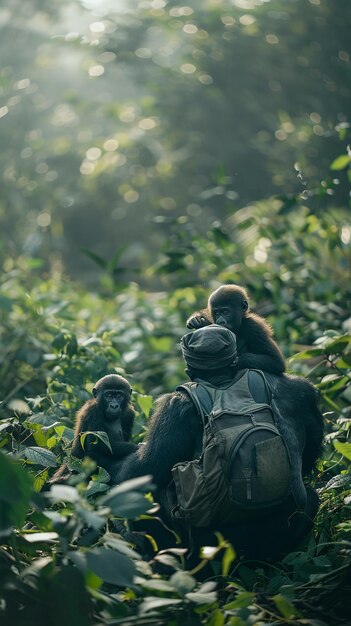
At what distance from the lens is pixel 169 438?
360 cm

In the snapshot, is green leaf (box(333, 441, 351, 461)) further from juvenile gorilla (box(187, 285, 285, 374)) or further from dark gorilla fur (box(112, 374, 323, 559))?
juvenile gorilla (box(187, 285, 285, 374))

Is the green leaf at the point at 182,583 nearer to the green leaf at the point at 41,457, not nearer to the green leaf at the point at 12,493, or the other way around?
the green leaf at the point at 12,493

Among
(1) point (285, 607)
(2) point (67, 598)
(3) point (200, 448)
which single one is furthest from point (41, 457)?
(1) point (285, 607)

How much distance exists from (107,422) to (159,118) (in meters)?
8.93

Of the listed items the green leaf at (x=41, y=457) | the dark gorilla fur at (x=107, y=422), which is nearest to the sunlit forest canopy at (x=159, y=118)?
the dark gorilla fur at (x=107, y=422)

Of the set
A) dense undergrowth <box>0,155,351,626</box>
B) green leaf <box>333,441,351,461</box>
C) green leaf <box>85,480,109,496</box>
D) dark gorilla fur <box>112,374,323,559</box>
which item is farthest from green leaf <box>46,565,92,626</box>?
green leaf <box>333,441,351,461</box>

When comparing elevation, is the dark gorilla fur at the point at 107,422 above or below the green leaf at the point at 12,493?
below

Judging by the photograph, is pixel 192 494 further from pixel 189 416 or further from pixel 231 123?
pixel 231 123

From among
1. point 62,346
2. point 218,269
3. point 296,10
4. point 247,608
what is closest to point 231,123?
point 296,10

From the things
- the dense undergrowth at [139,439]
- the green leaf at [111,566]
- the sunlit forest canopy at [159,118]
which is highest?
the green leaf at [111,566]

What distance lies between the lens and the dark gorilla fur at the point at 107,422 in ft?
13.2

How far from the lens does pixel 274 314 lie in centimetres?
666

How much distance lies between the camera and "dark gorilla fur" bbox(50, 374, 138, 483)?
4.03 metres


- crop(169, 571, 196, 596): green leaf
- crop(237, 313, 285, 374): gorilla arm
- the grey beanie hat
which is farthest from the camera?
crop(237, 313, 285, 374): gorilla arm
